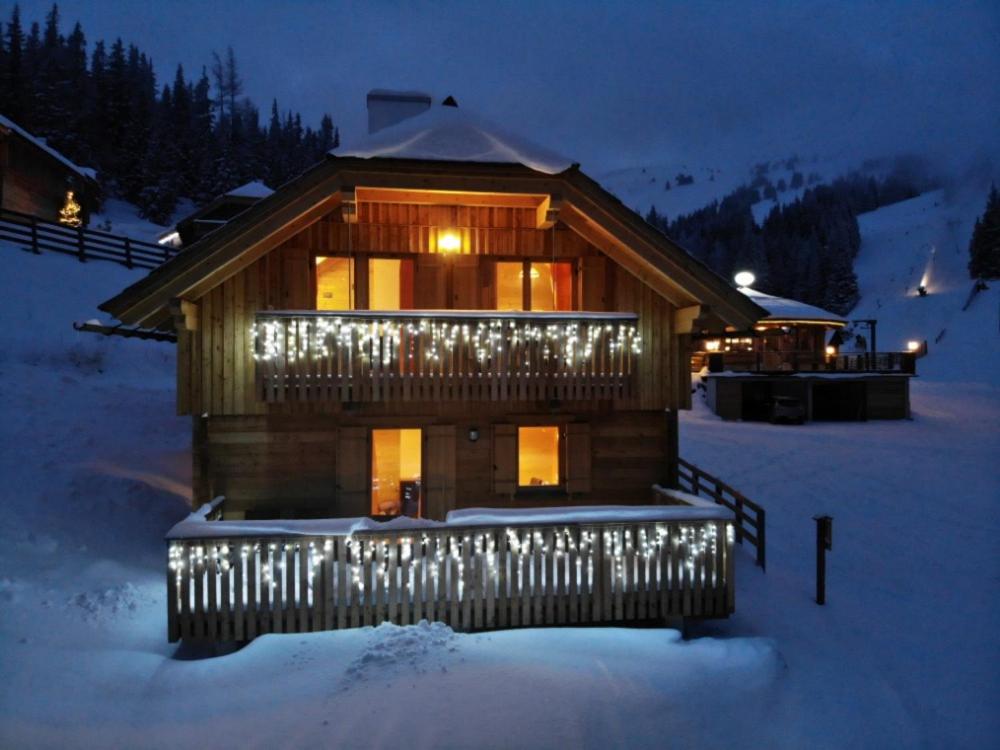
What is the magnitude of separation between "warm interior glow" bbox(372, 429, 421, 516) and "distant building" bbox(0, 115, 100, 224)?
28.5 m

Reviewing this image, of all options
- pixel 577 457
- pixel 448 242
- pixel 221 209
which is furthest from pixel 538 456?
pixel 221 209

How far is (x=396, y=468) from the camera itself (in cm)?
1265

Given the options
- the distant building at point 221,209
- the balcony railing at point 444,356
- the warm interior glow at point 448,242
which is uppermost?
the distant building at point 221,209

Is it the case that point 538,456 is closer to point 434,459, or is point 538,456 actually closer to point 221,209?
point 434,459

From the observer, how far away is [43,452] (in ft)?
42.0

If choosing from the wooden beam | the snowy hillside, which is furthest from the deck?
the snowy hillside

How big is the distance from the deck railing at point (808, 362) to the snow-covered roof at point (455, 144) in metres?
21.1

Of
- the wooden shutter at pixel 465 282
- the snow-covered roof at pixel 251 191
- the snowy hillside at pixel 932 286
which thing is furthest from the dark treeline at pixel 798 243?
the wooden shutter at pixel 465 282

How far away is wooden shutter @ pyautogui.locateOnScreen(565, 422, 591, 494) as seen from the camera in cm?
1113

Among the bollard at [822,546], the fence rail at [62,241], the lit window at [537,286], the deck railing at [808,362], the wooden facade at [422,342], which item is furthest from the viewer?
the deck railing at [808,362]

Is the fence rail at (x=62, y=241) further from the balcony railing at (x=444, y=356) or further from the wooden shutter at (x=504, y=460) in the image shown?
the wooden shutter at (x=504, y=460)

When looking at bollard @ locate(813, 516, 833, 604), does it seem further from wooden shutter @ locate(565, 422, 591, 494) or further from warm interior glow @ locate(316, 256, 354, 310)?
warm interior glow @ locate(316, 256, 354, 310)

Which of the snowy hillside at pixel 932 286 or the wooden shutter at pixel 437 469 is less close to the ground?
the snowy hillside at pixel 932 286

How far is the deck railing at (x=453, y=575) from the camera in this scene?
7.35m
